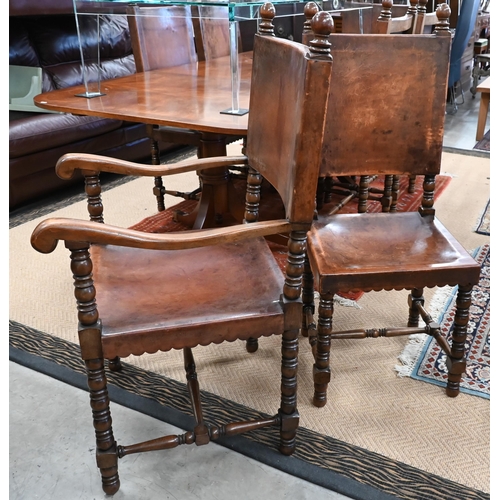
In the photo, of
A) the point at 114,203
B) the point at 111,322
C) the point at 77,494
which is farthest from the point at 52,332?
the point at 114,203

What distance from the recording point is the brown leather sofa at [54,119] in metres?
3.04

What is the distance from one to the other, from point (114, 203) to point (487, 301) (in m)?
2.11

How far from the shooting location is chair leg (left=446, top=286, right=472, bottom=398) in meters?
1.56

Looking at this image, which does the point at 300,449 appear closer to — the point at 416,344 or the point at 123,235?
the point at 416,344

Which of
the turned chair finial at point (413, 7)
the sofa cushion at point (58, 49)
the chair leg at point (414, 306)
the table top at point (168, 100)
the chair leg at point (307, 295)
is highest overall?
the turned chair finial at point (413, 7)

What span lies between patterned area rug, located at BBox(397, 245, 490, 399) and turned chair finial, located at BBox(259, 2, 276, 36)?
1.16m

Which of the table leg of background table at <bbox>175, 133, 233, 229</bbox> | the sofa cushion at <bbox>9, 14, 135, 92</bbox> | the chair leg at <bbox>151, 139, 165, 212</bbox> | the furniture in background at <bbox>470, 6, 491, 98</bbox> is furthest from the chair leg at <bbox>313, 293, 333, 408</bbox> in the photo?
the furniture in background at <bbox>470, 6, 491, 98</bbox>

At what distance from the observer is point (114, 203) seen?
10.4 ft

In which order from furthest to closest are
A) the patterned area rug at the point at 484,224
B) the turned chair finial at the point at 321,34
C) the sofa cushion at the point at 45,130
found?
the sofa cushion at the point at 45,130
the patterned area rug at the point at 484,224
the turned chair finial at the point at 321,34

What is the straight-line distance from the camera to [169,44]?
120 inches

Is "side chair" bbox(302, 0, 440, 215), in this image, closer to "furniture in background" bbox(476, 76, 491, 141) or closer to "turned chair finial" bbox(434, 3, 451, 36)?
"turned chair finial" bbox(434, 3, 451, 36)

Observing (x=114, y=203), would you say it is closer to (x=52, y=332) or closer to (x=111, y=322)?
(x=52, y=332)

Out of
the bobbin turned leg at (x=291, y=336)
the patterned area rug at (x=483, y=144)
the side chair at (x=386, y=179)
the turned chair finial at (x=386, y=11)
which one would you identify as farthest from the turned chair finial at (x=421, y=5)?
the bobbin turned leg at (x=291, y=336)

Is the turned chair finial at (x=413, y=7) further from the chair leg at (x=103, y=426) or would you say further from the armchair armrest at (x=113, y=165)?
the chair leg at (x=103, y=426)
